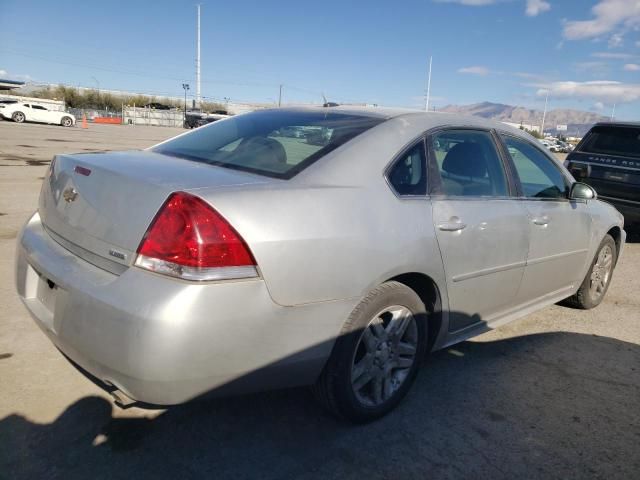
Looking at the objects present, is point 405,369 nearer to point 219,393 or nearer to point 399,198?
point 399,198

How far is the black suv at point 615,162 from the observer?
23.8 ft

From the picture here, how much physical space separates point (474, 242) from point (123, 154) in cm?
199

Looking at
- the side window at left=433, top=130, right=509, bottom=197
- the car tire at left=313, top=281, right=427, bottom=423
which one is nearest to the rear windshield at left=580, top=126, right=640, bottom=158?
the side window at left=433, top=130, right=509, bottom=197

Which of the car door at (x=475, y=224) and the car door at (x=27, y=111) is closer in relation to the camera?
the car door at (x=475, y=224)

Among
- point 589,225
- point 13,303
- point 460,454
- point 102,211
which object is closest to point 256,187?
point 102,211

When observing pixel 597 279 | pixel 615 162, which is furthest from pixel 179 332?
pixel 615 162

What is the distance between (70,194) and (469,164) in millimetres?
2287

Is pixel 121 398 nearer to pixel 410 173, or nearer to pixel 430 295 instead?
pixel 430 295

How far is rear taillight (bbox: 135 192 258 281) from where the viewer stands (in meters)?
1.93

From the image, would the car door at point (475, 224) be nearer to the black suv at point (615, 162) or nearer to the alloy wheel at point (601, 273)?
the alloy wheel at point (601, 273)

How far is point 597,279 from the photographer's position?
4633 mm

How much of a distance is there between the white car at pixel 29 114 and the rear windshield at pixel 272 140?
3867cm

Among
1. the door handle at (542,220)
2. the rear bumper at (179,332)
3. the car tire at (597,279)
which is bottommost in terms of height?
the car tire at (597,279)

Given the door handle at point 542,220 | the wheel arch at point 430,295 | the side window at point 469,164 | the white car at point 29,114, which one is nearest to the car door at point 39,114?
the white car at point 29,114
